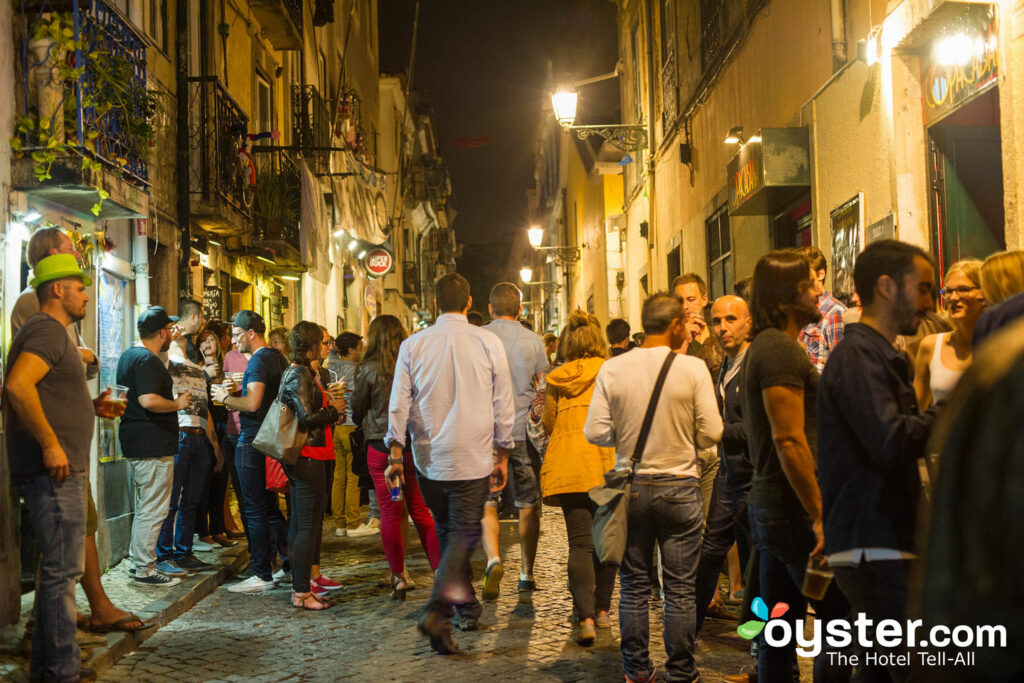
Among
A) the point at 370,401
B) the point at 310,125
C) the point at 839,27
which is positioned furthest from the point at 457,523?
the point at 310,125

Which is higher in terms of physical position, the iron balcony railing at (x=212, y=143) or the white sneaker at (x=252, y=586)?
the iron balcony railing at (x=212, y=143)

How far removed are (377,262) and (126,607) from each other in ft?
69.3

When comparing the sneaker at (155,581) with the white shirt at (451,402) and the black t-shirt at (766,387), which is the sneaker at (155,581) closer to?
the white shirt at (451,402)

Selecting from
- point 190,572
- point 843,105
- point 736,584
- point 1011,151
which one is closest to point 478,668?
point 736,584

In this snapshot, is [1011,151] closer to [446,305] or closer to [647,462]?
[647,462]

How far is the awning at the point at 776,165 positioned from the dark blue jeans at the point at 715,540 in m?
4.53

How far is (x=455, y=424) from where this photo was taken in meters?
6.13

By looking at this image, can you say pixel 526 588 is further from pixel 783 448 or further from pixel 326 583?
pixel 783 448

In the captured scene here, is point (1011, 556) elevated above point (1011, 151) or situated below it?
below

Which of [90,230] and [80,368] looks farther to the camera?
[90,230]

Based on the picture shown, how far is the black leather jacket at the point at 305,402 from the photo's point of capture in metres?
7.16

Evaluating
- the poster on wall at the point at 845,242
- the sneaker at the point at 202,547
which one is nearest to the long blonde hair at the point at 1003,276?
the poster on wall at the point at 845,242

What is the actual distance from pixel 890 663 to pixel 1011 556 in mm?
1862

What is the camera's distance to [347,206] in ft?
72.6
